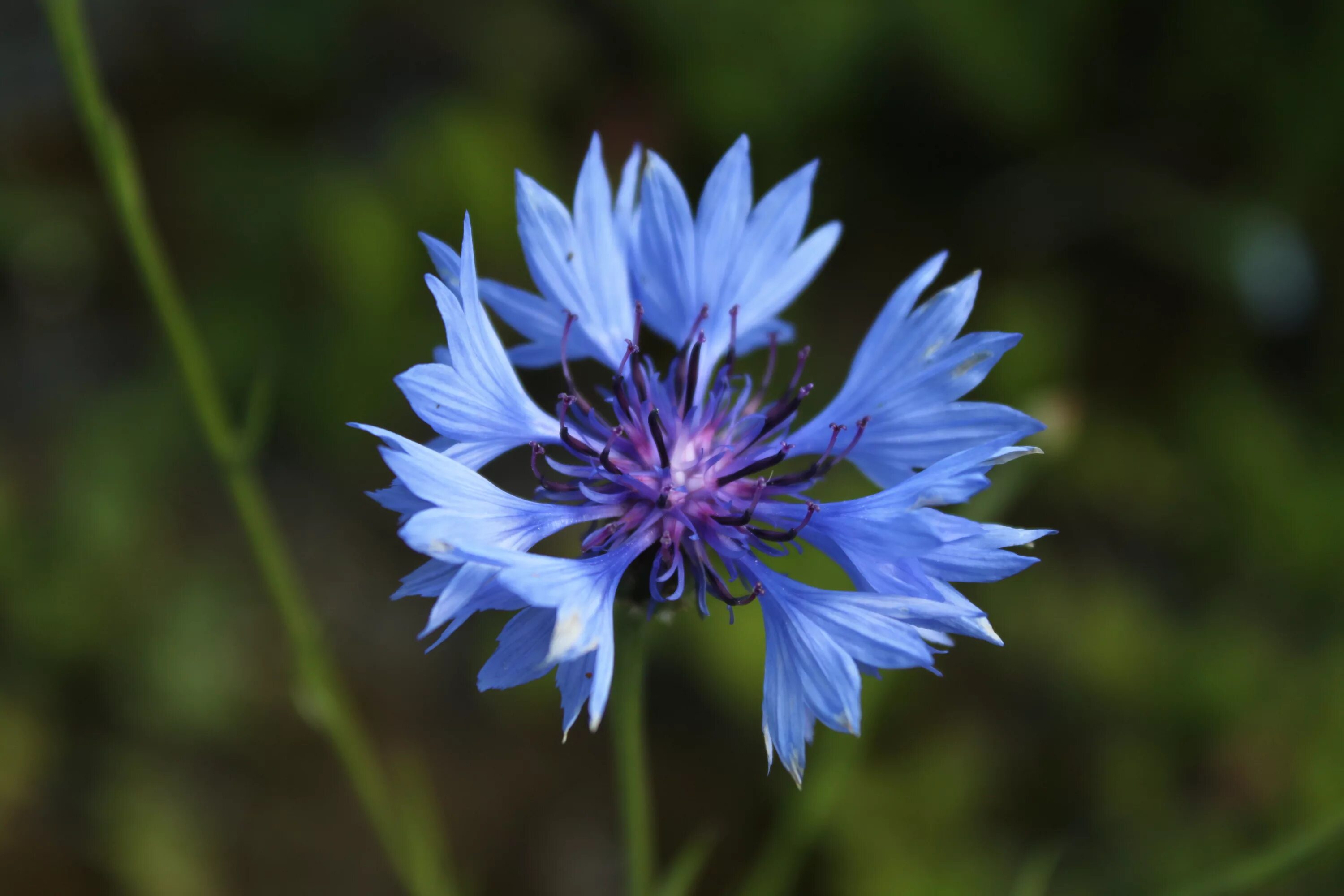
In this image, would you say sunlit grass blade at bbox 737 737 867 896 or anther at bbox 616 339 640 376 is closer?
anther at bbox 616 339 640 376

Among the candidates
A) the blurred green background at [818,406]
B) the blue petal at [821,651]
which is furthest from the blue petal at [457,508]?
the blurred green background at [818,406]

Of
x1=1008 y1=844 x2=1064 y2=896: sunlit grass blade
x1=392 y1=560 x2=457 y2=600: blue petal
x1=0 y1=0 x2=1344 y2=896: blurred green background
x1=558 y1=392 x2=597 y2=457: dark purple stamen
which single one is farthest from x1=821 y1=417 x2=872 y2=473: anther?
x1=0 y1=0 x2=1344 y2=896: blurred green background

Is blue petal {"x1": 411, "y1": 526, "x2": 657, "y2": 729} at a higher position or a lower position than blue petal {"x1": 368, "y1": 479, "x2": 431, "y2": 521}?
lower

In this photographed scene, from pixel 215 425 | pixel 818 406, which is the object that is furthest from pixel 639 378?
pixel 818 406

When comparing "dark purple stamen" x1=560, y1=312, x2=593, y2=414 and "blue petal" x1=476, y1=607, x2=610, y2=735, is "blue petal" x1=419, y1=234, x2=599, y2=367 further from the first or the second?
"blue petal" x1=476, y1=607, x2=610, y2=735

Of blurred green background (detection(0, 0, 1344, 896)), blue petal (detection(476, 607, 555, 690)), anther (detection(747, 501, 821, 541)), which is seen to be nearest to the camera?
blue petal (detection(476, 607, 555, 690))

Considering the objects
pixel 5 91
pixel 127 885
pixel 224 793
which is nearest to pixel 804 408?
pixel 224 793
